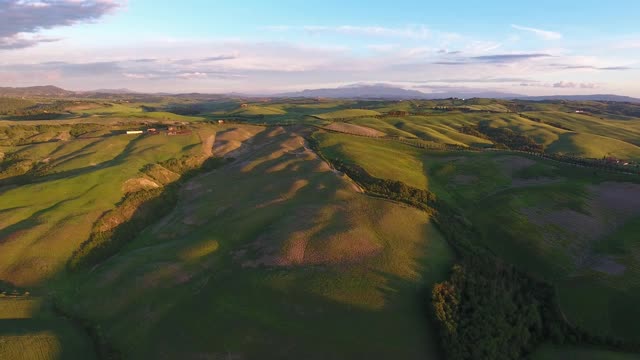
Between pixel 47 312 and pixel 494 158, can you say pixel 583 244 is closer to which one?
pixel 494 158

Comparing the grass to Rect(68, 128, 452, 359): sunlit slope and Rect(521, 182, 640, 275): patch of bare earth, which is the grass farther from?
Rect(521, 182, 640, 275): patch of bare earth

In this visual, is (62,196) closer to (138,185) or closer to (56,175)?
(138,185)

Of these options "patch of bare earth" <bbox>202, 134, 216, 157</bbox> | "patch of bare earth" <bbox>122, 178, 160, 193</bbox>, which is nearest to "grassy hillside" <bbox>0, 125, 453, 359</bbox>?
"patch of bare earth" <bbox>122, 178, 160, 193</bbox>

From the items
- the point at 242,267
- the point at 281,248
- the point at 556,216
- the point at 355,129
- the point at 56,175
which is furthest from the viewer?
the point at 355,129

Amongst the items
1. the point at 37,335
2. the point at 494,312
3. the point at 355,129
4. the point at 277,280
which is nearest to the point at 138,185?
the point at 37,335

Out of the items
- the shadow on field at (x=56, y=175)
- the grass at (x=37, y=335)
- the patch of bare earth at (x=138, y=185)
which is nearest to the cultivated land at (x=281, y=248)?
the grass at (x=37, y=335)
